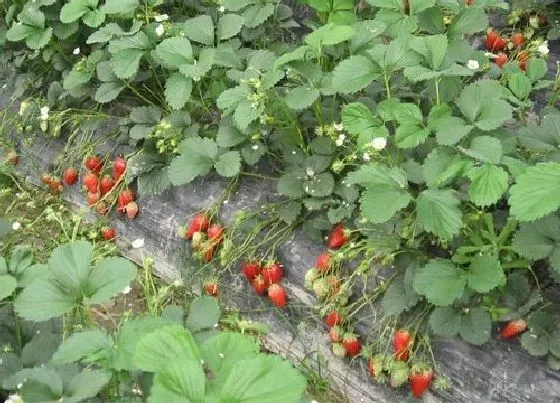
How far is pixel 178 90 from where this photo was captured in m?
2.64

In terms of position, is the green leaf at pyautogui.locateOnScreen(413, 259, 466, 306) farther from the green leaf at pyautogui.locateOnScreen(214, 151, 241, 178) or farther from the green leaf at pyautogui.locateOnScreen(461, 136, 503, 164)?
the green leaf at pyautogui.locateOnScreen(214, 151, 241, 178)

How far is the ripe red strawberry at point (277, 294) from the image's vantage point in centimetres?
241

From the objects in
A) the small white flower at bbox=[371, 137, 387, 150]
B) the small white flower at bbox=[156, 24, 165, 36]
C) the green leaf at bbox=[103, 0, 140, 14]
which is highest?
the green leaf at bbox=[103, 0, 140, 14]

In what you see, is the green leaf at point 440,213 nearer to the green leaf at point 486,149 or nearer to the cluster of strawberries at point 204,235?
the green leaf at point 486,149

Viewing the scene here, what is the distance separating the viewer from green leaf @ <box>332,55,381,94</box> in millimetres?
2176

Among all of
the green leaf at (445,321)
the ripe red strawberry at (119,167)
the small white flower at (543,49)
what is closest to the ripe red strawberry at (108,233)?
the ripe red strawberry at (119,167)

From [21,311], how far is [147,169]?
53.3 inches

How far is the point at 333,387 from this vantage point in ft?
7.64

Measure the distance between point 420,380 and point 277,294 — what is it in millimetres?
582

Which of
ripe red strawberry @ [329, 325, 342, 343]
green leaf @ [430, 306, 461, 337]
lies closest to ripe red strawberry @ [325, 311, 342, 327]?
ripe red strawberry @ [329, 325, 342, 343]

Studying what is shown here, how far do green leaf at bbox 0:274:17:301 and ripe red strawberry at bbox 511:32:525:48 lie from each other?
91.0 inches

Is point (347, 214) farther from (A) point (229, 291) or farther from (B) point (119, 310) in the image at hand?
(B) point (119, 310)

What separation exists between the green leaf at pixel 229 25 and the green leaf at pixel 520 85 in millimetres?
1026

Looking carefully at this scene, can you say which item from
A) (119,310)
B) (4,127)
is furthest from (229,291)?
(4,127)
